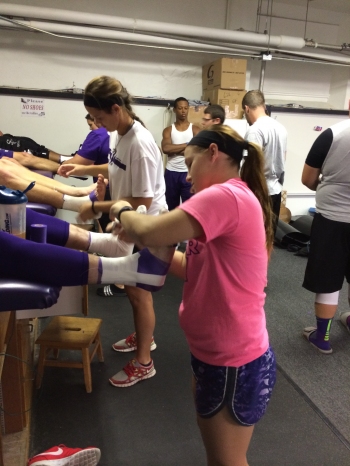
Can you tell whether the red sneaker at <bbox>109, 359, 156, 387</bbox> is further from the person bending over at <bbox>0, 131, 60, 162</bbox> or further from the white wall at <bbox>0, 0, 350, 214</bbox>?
the white wall at <bbox>0, 0, 350, 214</bbox>

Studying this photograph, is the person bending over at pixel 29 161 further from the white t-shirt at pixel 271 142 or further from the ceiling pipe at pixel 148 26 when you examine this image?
the ceiling pipe at pixel 148 26

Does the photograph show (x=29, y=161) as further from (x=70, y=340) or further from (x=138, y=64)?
(x=138, y=64)

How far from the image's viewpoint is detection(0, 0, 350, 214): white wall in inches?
176

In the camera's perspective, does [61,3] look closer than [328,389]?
No

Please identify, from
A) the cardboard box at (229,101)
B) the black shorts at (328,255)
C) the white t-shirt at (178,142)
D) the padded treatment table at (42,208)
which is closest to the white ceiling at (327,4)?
the cardboard box at (229,101)

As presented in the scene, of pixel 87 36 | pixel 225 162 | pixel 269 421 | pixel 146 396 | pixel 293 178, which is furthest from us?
pixel 293 178

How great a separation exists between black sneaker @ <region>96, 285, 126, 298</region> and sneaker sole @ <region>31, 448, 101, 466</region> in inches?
63.4

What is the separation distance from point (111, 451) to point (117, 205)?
3.76 feet

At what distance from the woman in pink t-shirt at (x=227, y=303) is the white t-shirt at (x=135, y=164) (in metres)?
0.72

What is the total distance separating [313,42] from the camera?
16.8ft

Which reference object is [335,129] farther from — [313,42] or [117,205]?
[313,42]

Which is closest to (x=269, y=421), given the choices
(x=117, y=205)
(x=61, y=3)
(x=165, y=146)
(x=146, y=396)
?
(x=146, y=396)

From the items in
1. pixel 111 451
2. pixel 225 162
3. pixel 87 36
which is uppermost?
pixel 87 36

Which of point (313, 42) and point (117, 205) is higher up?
point (313, 42)
